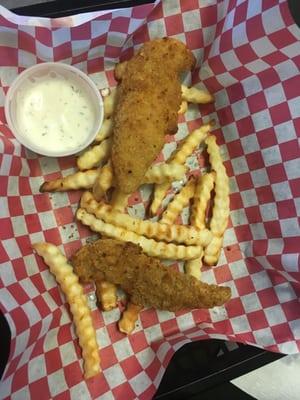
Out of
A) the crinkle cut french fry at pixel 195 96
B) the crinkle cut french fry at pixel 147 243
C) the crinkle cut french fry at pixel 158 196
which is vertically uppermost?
the crinkle cut french fry at pixel 195 96

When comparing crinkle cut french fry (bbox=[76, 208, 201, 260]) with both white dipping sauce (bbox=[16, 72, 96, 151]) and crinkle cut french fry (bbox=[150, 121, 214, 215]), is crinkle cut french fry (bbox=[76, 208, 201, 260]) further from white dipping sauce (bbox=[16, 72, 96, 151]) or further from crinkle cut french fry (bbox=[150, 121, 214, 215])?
white dipping sauce (bbox=[16, 72, 96, 151])

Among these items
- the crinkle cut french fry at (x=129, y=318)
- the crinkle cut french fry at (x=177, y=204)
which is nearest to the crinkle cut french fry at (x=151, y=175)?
the crinkle cut french fry at (x=177, y=204)

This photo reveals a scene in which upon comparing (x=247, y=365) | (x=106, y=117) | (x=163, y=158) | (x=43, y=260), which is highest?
(x=106, y=117)

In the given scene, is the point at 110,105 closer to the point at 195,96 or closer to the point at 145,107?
the point at 145,107

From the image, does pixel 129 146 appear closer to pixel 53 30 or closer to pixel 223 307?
pixel 53 30

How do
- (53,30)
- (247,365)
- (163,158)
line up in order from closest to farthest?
(53,30) → (247,365) → (163,158)

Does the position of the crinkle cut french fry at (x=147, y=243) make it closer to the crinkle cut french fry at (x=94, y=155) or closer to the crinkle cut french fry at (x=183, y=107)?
the crinkle cut french fry at (x=94, y=155)

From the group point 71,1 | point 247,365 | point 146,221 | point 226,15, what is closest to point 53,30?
point 71,1
